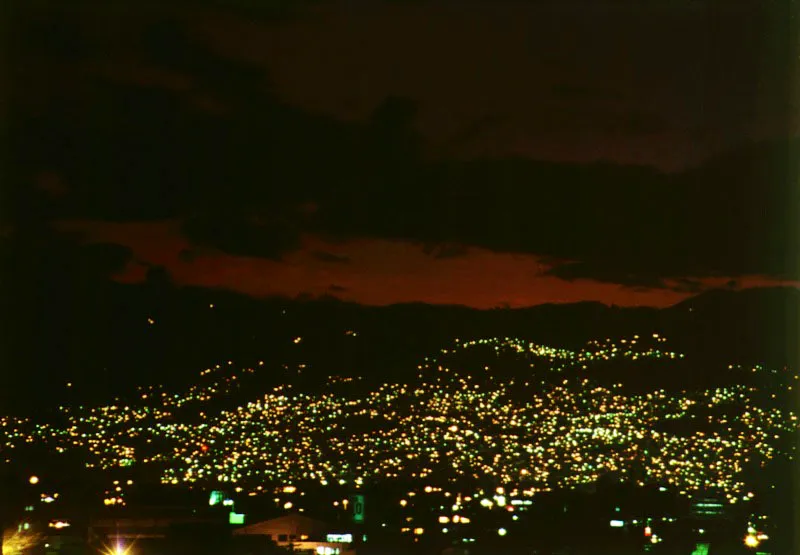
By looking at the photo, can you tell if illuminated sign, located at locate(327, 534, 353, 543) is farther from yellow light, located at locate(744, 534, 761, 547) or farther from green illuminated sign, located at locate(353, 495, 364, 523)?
yellow light, located at locate(744, 534, 761, 547)

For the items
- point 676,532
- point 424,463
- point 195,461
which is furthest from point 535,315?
point 676,532

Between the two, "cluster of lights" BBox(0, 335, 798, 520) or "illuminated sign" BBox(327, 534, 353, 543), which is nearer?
"illuminated sign" BBox(327, 534, 353, 543)

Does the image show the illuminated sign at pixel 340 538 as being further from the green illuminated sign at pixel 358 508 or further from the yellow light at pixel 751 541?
the yellow light at pixel 751 541

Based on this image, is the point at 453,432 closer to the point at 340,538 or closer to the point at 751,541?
the point at 340,538

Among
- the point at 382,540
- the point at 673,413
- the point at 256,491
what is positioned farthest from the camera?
the point at 673,413

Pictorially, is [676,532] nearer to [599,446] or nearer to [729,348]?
[599,446]

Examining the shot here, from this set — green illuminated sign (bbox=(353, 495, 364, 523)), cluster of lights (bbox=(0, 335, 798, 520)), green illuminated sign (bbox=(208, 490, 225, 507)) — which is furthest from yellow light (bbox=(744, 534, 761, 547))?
green illuminated sign (bbox=(208, 490, 225, 507))
